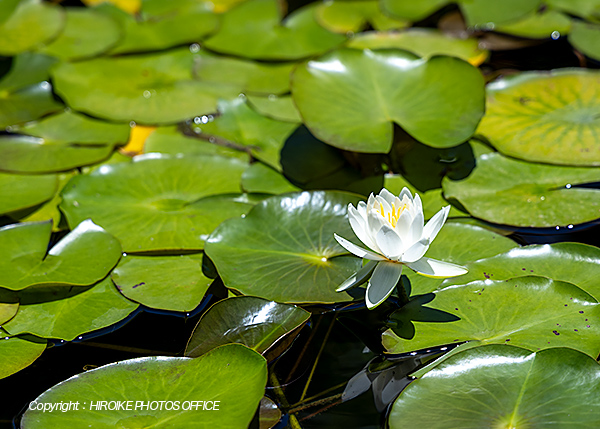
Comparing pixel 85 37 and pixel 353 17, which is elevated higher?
pixel 353 17

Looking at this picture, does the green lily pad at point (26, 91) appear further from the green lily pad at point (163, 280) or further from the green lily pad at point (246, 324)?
the green lily pad at point (246, 324)

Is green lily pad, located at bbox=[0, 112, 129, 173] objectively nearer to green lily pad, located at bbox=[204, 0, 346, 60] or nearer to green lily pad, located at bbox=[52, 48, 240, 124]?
green lily pad, located at bbox=[52, 48, 240, 124]

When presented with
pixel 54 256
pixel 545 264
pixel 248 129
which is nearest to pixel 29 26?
pixel 248 129

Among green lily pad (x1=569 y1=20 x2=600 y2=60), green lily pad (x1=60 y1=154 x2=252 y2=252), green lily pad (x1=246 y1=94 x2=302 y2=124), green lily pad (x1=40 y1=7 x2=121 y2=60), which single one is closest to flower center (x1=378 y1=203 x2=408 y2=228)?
green lily pad (x1=60 y1=154 x2=252 y2=252)

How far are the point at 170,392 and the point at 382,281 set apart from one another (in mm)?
649

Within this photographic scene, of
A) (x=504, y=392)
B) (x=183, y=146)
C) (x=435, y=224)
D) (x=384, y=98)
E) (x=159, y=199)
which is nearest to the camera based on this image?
(x=504, y=392)

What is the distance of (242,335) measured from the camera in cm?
155

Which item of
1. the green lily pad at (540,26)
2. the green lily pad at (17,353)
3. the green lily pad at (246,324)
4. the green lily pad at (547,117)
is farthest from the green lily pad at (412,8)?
the green lily pad at (17,353)

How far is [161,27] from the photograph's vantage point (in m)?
3.47

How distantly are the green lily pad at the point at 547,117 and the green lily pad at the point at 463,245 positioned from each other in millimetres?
549

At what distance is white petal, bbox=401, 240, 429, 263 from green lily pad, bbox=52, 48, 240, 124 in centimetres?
174

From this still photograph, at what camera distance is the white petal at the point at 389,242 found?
4.44 feet

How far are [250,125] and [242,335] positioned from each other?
55.7 inches

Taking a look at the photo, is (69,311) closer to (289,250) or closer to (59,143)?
(289,250)
